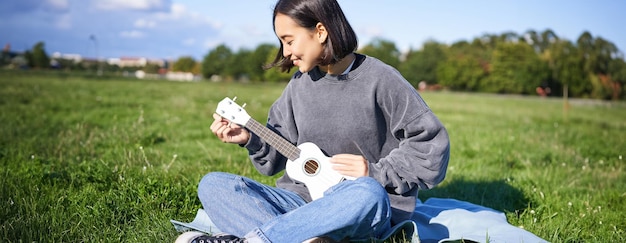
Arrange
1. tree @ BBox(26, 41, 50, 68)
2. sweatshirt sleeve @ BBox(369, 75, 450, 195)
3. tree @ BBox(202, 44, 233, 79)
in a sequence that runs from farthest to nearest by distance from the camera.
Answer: tree @ BBox(202, 44, 233, 79) → tree @ BBox(26, 41, 50, 68) → sweatshirt sleeve @ BBox(369, 75, 450, 195)

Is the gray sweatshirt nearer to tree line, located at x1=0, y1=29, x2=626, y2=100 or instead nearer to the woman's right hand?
the woman's right hand

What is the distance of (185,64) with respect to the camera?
15738cm

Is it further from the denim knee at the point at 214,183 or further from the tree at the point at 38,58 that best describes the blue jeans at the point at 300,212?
the tree at the point at 38,58

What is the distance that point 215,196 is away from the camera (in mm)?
3121

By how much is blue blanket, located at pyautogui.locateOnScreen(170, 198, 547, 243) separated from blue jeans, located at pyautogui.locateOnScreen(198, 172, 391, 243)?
210 mm

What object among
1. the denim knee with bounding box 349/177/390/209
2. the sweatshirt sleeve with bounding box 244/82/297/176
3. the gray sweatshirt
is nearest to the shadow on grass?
the gray sweatshirt

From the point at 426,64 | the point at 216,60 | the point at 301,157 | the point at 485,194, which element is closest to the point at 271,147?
the point at 301,157

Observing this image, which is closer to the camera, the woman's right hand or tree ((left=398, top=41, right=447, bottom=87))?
the woman's right hand

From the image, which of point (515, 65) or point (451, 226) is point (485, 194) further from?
point (515, 65)

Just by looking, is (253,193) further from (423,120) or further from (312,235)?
(423,120)

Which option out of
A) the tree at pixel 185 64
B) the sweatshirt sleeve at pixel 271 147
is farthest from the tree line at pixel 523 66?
the tree at pixel 185 64

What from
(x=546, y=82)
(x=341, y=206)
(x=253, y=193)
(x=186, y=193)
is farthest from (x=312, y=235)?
(x=546, y=82)

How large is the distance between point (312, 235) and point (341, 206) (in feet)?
0.69

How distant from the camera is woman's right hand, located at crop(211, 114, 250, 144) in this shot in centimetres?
326
